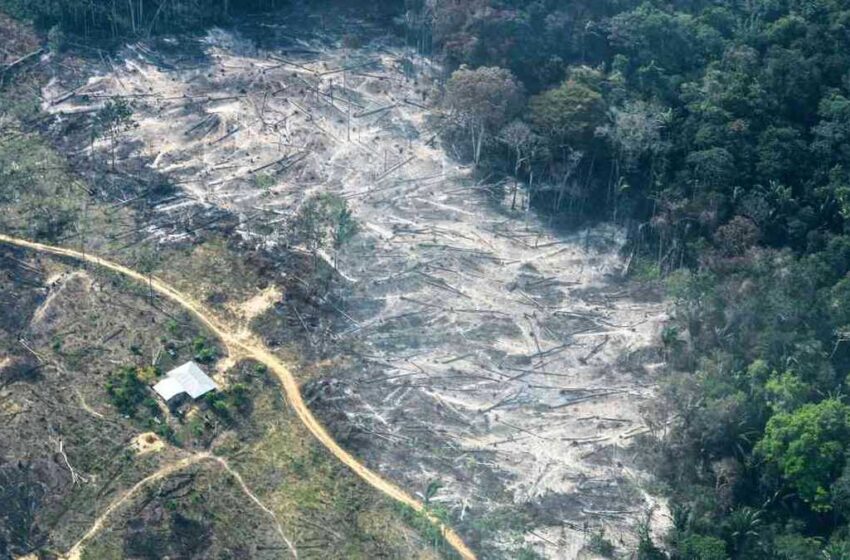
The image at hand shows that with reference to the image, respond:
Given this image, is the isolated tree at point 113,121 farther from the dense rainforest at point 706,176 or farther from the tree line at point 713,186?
the tree line at point 713,186

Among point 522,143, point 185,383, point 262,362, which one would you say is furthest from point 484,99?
point 185,383

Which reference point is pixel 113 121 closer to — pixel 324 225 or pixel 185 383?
pixel 324 225

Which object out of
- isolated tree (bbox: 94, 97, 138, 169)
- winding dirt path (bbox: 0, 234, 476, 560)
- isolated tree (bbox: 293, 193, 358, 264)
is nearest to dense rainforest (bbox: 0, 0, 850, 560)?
isolated tree (bbox: 94, 97, 138, 169)

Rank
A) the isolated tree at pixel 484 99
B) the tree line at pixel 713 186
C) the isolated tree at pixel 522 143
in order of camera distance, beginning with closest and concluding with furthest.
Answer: the tree line at pixel 713 186
the isolated tree at pixel 522 143
the isolated tree at pixel 484 99

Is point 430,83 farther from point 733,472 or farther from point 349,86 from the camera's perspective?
point 733,472

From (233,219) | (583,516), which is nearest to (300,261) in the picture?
(233,219)

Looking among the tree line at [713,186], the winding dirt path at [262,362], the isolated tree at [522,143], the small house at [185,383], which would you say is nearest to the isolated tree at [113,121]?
the winding dirt path at [262,362]
